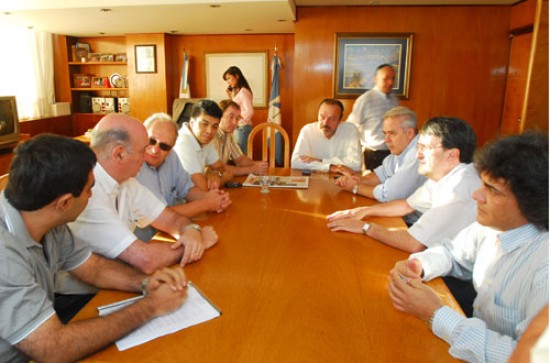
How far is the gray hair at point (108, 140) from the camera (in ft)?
5.11

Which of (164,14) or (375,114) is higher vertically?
(164,14)

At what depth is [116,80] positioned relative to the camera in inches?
269

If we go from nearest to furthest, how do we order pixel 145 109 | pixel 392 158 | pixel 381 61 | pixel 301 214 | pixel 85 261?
pixel 85 261
pixel 301 214
pixel 392 158
pixel 381 61
pixel 145 109

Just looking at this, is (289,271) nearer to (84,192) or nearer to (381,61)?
(84,192)

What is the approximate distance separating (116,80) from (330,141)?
4.72 meters

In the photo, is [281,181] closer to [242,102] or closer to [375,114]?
[375,114]

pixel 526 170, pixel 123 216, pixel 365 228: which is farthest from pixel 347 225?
pixel 123 216

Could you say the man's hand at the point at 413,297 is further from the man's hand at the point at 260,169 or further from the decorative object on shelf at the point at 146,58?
the decorative object on shelf at the point at 146,58

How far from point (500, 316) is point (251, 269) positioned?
29.4 inches

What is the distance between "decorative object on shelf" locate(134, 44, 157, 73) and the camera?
632cm

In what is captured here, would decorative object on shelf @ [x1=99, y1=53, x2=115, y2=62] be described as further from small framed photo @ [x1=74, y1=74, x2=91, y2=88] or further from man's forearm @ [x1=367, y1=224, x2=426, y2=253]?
man's forearm @ [x1=367, y1=224, x2=426, y2=253]

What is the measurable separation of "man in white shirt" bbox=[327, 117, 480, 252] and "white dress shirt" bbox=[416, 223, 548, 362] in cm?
23

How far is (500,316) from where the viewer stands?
44.4 inches

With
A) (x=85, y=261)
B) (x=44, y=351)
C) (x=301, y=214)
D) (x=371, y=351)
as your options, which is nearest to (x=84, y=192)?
(x=85, y=261)
